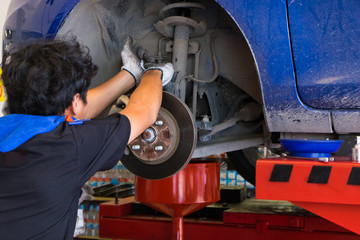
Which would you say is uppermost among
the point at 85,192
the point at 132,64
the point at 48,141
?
the point at 132,64

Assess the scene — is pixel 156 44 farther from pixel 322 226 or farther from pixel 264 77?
pixel 322 226

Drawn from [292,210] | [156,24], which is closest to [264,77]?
[156,24]

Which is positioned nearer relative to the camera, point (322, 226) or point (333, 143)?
point (333, 143)

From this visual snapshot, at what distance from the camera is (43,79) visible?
3.35ft

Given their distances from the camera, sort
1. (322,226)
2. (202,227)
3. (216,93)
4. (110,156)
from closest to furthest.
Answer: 1. (110,156)
2. (216,93)
3. (322,226)
4. (202,227)

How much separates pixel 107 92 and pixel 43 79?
1.79 ft

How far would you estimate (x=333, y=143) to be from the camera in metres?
1.43

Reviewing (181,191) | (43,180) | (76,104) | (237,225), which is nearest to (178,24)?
(76,104)

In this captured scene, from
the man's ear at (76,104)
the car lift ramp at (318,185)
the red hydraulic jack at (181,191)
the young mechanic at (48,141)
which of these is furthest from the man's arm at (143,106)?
the red hydraulic jack at (181,191)

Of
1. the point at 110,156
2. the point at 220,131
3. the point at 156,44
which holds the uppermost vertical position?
the point at 156,44

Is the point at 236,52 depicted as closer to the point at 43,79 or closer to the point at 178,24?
the point at 178,24

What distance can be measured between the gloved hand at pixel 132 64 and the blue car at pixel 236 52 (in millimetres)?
35

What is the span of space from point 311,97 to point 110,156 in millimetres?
743

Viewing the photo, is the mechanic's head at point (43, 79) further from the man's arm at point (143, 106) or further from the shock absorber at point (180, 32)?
the shock absorber at point (180, 32)
